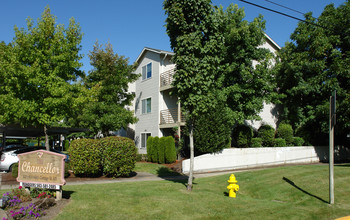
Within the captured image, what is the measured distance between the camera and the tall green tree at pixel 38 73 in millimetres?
12836

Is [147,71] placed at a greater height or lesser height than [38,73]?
greater

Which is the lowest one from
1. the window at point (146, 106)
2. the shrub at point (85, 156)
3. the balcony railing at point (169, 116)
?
the shrub at point (85, 156)

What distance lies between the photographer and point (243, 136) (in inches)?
821

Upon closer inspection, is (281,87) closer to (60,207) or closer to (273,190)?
(273,190)

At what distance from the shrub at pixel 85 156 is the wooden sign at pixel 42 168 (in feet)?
17.2

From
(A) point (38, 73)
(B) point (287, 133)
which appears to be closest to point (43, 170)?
(A) point (38, 73)

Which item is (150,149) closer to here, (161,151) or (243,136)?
(161,151)

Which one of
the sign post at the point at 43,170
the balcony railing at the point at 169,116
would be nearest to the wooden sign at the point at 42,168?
the sign post at the point at 43,170

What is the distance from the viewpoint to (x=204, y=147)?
17109 millimetres

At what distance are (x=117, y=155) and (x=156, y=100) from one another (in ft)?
38.0

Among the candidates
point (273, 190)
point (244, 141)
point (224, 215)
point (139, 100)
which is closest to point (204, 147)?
point (244, 141)

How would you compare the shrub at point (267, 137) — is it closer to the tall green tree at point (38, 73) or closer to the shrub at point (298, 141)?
A: the shrub at point (298, 141)

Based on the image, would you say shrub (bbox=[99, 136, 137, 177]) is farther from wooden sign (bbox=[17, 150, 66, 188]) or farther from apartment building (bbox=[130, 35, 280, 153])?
apartment building (bbox=[130, 35, 280, 153])

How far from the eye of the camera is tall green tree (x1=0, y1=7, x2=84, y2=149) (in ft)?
42.1
